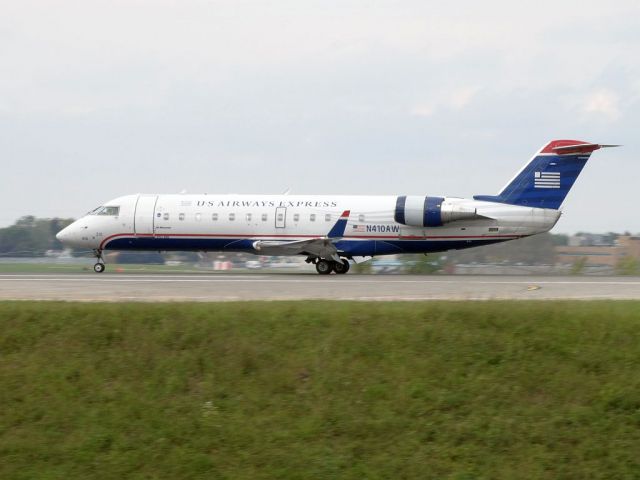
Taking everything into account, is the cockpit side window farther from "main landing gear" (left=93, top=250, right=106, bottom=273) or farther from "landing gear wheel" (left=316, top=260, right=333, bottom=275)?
"landing gear wheel" (left=316, top=260, right=333, bottom=275)

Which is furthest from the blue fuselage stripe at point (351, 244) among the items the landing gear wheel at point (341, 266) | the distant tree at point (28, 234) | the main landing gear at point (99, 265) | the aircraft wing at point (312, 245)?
the distant tree at point (28, 234)

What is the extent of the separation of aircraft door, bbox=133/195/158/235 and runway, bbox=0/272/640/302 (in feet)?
20.8

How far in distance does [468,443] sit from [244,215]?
23.0 meters

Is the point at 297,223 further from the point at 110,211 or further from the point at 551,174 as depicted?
the point at 551,174

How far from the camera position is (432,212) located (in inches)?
1248

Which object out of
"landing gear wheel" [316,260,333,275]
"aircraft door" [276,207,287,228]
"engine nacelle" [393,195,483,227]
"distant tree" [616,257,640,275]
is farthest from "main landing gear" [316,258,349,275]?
"distant tree" [616,257,640,275]

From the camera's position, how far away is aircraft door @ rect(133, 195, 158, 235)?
34062 mm

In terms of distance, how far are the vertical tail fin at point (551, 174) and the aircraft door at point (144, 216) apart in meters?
14.5

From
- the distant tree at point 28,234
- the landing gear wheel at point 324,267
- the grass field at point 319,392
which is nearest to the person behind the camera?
the grass field at point 319,392

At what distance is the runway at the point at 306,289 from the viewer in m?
19.7

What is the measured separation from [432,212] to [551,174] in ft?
15.6

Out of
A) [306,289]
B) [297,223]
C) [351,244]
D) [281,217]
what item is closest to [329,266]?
[351,244]

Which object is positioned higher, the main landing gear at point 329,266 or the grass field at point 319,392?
the main landing gear at point 329,266

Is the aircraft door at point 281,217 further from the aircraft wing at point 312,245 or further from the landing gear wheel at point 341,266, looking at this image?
the landing gear wheel at point 341,266
